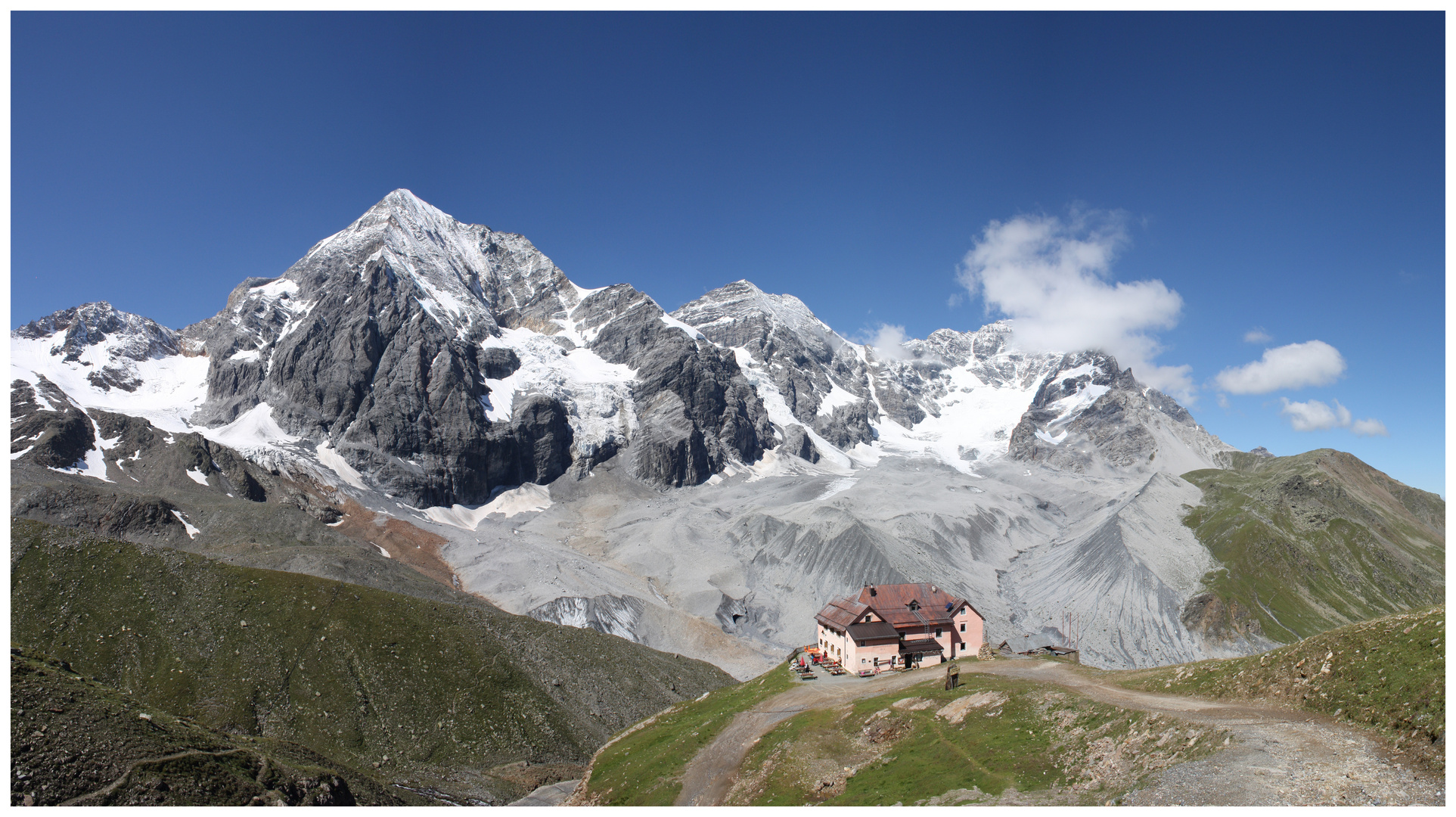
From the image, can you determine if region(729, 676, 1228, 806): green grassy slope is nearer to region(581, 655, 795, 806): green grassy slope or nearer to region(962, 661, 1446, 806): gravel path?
region(962, 661, 1446, 806): gravel path

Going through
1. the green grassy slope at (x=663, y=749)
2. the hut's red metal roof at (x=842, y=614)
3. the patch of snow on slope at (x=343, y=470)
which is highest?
the patch of snow on slope at (x=343, y=470)

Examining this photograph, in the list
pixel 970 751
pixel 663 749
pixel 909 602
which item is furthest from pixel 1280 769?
pixel 909 602

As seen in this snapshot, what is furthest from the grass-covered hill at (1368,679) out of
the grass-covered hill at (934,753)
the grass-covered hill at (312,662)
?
the grass-covered hill at (312,662)

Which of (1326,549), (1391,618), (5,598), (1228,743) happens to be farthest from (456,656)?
(1326,549)

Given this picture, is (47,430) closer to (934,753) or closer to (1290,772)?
(934,753)

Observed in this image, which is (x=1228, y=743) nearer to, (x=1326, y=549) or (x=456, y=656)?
(x=456, y=656)

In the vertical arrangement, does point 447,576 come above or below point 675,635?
above

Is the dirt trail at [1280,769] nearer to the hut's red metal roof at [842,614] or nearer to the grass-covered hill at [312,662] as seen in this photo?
the hut's red metal roof at [842,614]
